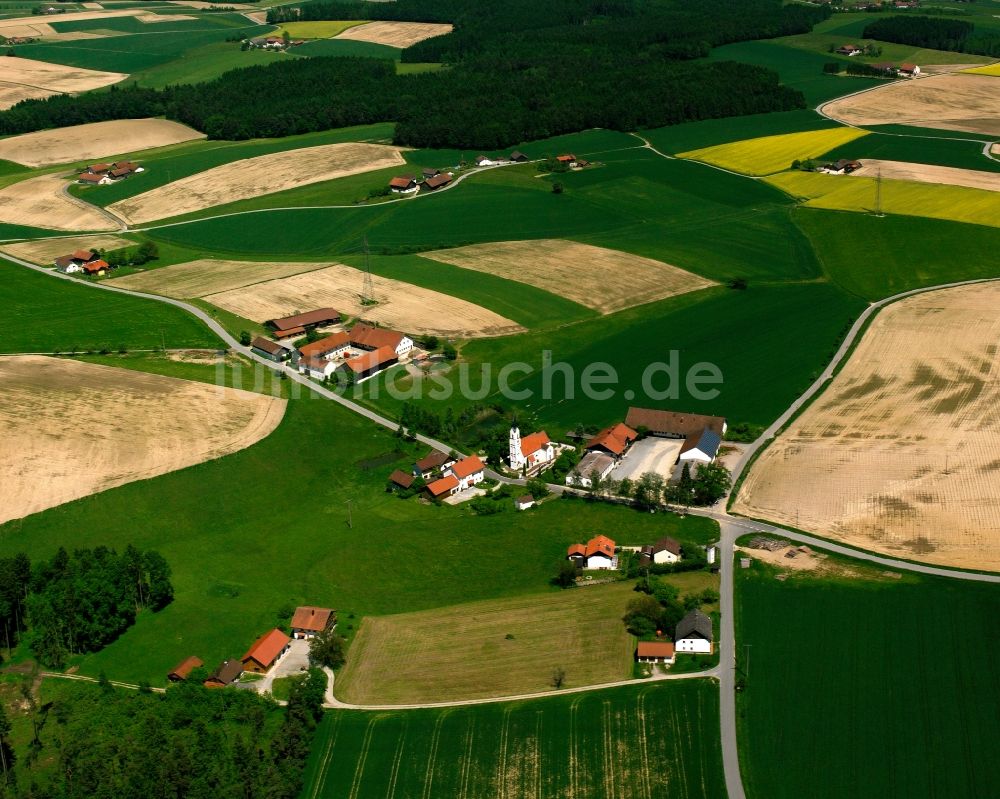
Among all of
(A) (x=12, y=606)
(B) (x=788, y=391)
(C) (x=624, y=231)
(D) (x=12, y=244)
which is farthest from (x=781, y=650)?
(D) (x=12, y=244)

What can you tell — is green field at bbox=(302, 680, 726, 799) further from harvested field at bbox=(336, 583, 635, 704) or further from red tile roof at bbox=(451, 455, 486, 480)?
red tile roof at bbox=(451, 455, 486, 480)

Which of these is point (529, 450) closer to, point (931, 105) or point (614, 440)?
point (614, 440)

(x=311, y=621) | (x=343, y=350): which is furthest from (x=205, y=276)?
(x=311, y=621)

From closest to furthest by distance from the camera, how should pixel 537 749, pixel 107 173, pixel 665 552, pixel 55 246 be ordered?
pixel 537 749 → pixel 665 552 → pixel 55 246 → pixel 107 173

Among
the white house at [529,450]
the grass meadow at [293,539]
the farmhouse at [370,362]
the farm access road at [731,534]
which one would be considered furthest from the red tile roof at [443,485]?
the farmhouse at [370,362]

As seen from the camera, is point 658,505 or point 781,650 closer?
point 781,650

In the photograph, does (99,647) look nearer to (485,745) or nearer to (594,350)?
(485,745)
